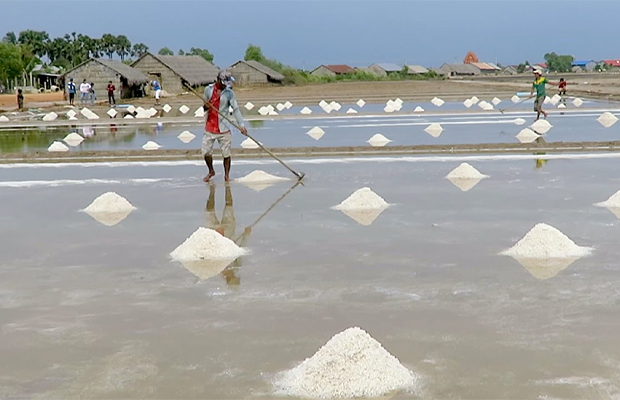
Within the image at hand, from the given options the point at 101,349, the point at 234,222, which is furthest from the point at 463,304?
the point at 234,222

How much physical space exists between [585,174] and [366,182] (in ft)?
7.53

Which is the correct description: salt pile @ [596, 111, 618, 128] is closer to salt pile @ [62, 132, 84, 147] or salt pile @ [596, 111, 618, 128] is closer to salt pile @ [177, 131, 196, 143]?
salt pile @ [177, 131, 196, 143]

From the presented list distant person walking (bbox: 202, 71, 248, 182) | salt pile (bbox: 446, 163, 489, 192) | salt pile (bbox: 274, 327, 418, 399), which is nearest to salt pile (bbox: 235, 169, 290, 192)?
distant person walking (bbox: 202, 71, 248, 182)

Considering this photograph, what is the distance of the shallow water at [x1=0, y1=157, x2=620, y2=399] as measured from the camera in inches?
131

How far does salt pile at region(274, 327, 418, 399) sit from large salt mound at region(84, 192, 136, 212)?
409 cm

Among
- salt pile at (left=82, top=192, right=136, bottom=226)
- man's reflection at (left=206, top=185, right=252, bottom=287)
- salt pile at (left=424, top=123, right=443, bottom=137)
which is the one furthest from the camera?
salt pile at (left=424, top=123, right=443, bottom=137)

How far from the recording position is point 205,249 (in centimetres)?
528

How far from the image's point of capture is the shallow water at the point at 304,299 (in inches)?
131

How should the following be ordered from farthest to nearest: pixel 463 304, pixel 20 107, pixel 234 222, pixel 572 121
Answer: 1. pixel 20 107
2. pixel 572 121
3. pixel 234 222
4. pixel 463 304

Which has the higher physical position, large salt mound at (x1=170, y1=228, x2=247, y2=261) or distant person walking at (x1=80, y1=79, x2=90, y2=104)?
large salt mound at (x1=170, y1=228, x2=247, y2=261)

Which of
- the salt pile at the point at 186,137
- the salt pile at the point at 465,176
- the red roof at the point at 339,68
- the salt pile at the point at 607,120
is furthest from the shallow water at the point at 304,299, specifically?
the red roof at the point at 339,68

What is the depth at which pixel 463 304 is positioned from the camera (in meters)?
4.17

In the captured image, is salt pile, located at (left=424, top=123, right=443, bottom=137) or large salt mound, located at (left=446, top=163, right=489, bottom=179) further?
salt pile, located at (left=424, top=123, right=443, bottom=137)

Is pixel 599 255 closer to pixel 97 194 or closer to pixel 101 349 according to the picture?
pixel 101 349
